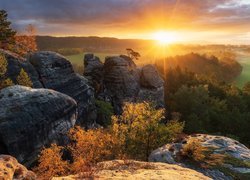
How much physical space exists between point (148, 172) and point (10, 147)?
23692 mm

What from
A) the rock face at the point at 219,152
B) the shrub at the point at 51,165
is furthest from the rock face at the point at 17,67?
the rock face at the point at 219,152

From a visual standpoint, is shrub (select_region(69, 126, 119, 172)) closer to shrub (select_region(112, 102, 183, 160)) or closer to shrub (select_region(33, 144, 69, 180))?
shrub (select_region(33, 144, 69, 180))

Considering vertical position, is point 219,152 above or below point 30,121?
above

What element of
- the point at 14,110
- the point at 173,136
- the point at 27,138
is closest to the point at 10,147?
the point at 27,138

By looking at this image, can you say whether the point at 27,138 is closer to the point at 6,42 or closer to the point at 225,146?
the point at 225,146

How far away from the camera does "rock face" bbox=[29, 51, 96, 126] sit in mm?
57719

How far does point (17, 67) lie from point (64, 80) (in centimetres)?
911

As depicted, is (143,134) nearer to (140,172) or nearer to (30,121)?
(30,121)

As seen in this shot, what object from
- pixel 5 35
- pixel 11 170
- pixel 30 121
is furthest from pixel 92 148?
pixel 5 35

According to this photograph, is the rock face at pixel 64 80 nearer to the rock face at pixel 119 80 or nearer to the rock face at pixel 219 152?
the rock face at pixel 119 80

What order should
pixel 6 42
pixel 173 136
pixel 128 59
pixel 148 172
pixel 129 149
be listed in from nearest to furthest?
pixel 148 172 < pixel 129 149 < pixel 173 136 < pixel 6 42 < pixel 128 59

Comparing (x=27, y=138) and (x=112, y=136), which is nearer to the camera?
(x=27, y=138)

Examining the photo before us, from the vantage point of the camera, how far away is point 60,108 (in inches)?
1640

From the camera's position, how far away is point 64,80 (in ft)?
195
